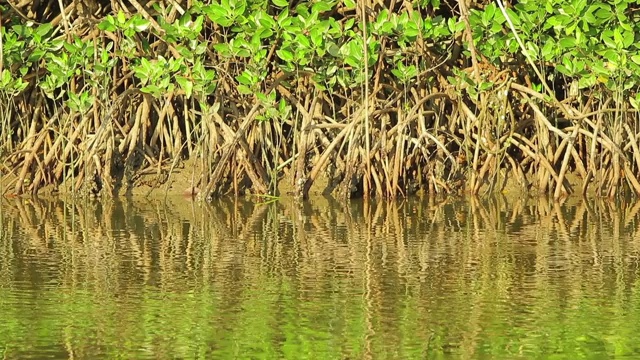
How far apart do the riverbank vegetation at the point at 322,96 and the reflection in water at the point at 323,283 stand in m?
0.74

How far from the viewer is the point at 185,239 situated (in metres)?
7.15

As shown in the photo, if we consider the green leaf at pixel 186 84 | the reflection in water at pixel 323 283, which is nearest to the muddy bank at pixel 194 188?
the green leaf at pixel 186 84

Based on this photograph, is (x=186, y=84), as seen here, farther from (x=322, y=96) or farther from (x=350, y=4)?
(x=350, y=4)

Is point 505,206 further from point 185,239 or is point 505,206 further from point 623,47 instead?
point 185,239

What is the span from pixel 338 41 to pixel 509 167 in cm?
132

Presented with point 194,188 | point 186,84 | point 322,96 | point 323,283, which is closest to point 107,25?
point 186,84

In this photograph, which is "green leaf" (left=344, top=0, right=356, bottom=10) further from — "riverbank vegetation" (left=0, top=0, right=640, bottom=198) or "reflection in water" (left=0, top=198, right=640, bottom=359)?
"reflection in water" (left=0, top=198, right=640, bottom=359)

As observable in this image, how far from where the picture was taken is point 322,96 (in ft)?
30.9

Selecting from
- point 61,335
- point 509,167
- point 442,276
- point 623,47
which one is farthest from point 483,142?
point 61,335

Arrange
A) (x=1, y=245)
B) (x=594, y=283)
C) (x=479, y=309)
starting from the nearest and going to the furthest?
(x=479, y=309) → (x=594, y=283) → (x=1, y=245)

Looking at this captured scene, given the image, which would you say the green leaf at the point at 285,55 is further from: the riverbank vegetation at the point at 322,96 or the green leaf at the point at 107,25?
the green leaf at the point at 107,25

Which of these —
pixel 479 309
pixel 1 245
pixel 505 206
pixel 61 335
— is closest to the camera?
pixel 61 335

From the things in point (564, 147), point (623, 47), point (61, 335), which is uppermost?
point (623, 47)

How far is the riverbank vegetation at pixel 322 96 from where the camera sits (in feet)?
29.0
